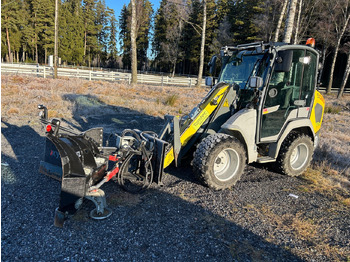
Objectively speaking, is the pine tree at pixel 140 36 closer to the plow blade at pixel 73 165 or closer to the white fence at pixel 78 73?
the white fence at pixel 78 73

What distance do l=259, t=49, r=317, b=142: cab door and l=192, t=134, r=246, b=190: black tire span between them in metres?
0.79

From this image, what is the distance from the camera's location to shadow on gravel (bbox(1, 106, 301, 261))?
107 inches

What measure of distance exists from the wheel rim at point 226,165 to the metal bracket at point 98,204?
6.55ft

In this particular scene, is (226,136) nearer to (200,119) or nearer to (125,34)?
(200,119)

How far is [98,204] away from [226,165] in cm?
234

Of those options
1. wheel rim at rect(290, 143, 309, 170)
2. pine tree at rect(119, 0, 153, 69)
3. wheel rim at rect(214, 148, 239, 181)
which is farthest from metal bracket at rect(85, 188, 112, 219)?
pine tree at rect(119, 0, 153, 69)

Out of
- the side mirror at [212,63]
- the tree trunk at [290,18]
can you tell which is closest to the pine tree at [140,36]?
the tree trunk at [290,18]

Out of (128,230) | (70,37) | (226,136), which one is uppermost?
(70,37)

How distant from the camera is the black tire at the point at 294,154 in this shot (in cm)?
508

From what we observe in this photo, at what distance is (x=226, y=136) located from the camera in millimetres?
4227

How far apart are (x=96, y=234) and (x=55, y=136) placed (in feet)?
4.70

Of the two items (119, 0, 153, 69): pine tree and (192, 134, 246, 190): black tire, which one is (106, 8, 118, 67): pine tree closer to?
(119, 0, 153, 69): pine tree

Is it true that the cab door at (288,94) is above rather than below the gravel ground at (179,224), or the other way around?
above

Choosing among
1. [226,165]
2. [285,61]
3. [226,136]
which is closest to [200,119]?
[226,136]
